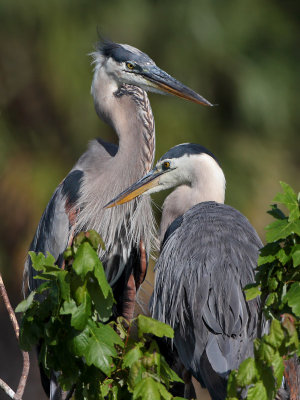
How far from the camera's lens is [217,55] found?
603cm

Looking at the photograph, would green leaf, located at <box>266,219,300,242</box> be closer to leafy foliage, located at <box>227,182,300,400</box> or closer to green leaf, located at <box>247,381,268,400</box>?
leafy foliage, located at <box>227,182,300,400</box>

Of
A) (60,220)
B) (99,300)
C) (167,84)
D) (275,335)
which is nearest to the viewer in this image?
(275,335)

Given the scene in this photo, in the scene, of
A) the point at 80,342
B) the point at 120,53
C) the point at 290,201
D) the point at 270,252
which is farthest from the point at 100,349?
the point at 120,53

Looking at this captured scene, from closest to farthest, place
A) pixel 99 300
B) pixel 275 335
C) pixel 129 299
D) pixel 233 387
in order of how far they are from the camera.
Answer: pixel 275 335
pixel 233 387
pixel 99 300
pixel 129 299

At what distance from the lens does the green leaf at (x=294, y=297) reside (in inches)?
71.7

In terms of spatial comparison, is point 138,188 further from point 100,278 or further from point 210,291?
point 100,278

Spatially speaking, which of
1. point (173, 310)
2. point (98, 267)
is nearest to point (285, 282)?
point (98, 267)

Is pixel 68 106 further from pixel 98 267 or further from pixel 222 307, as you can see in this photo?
pixel 98 267

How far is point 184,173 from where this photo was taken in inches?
149

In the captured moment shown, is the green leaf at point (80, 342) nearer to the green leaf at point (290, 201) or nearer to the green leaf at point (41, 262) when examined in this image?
the green leaf at point (41, 262)

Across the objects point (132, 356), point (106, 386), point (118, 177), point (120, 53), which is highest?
point (120, 53)

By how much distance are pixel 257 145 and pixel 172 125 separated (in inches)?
29.9

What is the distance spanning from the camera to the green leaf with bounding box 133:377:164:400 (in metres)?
1.89

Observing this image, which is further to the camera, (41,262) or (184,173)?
(184,173)
